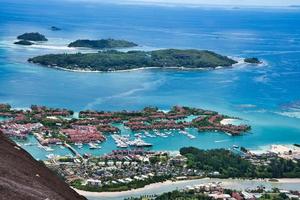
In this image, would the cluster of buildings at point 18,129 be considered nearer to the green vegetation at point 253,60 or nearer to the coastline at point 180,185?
the coastline at point 180,185

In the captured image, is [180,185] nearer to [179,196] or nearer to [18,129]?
[179,196]

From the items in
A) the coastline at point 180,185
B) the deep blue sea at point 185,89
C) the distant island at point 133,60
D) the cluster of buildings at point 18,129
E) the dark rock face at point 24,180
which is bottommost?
the coastline at point 180,185

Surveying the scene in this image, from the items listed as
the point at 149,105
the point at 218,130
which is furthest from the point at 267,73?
the point at 218,130

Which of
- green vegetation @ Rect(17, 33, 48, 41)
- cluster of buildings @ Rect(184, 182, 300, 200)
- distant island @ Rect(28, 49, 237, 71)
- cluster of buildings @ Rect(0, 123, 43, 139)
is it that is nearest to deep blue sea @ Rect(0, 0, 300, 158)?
green vegetation @ Rect(17, 33, 48, 41)

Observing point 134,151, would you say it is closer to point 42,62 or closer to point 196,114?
point 196,114

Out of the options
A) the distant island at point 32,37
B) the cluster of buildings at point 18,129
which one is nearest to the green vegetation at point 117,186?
the cluster of buildings at point 18,129

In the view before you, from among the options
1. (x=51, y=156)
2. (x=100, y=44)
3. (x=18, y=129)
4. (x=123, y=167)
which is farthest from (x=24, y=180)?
(x=100, y=44)
